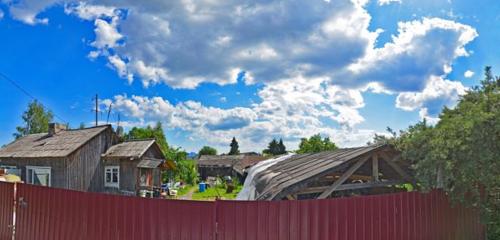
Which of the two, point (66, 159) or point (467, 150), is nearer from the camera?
point (467, 150)

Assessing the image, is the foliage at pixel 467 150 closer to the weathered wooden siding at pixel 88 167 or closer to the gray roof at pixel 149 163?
the gray roof at pixel 149 163

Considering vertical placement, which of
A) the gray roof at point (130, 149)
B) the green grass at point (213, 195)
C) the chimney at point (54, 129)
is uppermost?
the chimney at point (54, 129)

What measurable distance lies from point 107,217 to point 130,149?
744 inches

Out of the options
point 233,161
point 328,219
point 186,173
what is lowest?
point 186,173

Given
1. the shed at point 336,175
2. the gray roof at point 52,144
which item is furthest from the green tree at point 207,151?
the shed at point 336,175

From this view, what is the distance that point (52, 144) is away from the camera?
25875 millimetres

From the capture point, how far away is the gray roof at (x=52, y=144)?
24219 mm

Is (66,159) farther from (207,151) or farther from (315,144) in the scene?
(207,151)

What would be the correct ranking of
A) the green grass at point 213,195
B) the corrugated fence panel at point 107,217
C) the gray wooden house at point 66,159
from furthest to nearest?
1. the green grass at point 213,195
2. the gray wooden house at point 66,159
3. the corrugated fence panel at point 107,217

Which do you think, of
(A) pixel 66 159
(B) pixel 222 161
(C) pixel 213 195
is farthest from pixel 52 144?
(B) pixel 222 161

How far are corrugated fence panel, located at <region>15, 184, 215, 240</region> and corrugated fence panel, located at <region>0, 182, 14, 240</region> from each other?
51 cm

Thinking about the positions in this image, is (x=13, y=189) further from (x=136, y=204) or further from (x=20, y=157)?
(x=20, y=157)

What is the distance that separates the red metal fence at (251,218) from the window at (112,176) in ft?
56.2

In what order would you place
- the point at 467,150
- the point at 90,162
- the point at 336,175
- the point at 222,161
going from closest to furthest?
the point at 467,150, the point at 336,175, the point at 90,162, the point at 222,161
